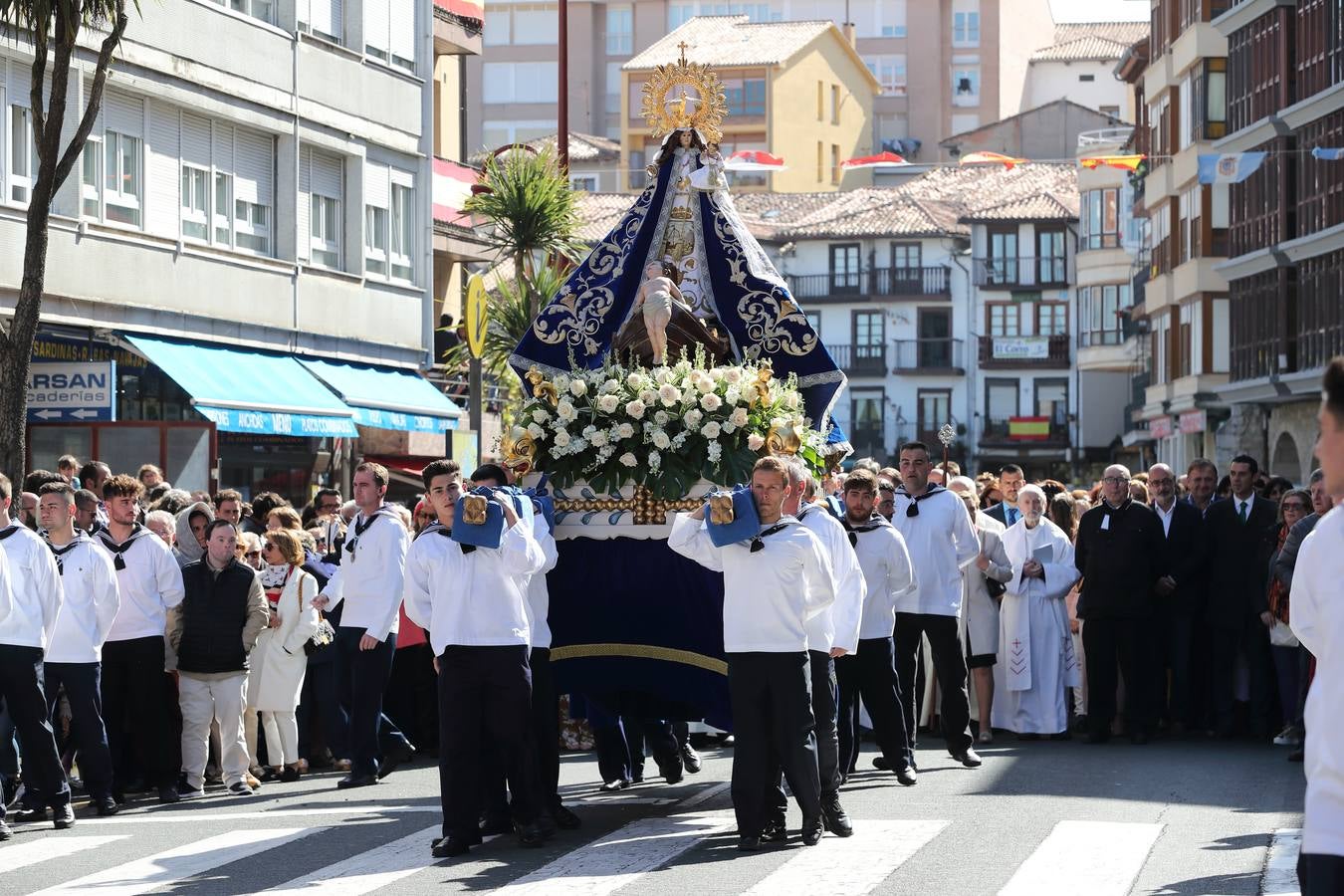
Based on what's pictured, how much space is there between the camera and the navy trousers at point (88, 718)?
12805 mm

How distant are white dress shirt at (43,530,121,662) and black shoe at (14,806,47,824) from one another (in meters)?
0.87

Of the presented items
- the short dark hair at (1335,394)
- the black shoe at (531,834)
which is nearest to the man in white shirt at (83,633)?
the black shoe at (531,834)

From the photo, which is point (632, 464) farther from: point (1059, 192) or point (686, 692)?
point (1059, 192)

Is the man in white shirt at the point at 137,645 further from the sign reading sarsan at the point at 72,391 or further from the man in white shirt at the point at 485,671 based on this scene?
the sign reading sarsan at the point at 72,391

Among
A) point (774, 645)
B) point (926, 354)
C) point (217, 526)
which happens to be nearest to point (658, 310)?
point (774, 645)

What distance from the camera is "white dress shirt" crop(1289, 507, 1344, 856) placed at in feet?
18.0

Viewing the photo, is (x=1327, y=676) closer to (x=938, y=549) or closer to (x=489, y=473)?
(x=489, y=473)

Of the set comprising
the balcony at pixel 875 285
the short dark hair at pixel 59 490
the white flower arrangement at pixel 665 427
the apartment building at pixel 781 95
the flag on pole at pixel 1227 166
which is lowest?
the short dark hair at pixel 59 490

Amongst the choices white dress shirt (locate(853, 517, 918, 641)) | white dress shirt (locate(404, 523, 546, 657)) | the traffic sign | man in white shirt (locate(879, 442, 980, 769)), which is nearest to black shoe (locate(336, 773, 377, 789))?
white dress shirt (locate(404, 523, 546, 657))

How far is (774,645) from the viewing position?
11125mm

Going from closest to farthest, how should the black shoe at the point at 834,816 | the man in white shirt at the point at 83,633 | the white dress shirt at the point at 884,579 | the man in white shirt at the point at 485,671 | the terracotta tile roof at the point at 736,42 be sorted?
the man in white shirt at the point at 485,671 < the black shoe at the point at 834,816 < the man in white shirt at the point at 83,633 < the white dress shirt at the point at 884,579 < the terracotta tile roof at the point at 736,42

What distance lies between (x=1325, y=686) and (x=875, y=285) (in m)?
77.2

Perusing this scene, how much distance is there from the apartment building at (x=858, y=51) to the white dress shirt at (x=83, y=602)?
79847mm

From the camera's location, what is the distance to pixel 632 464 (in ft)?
41.4
